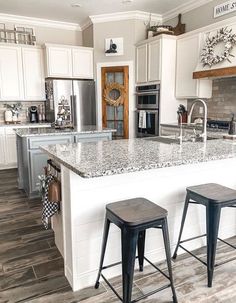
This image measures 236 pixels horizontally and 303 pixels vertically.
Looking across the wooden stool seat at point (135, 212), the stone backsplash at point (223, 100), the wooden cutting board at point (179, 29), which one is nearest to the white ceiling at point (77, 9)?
the wooden cutting board at point (179, 29)

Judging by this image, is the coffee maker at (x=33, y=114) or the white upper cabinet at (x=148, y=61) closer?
the white upper cabinet at (x=148, y=61)

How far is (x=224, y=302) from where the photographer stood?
177 cm

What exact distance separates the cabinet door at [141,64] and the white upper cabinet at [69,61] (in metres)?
1.05

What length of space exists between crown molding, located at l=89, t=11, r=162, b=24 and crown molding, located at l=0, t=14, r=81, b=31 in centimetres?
78

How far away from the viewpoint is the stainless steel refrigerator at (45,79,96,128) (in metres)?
5.30

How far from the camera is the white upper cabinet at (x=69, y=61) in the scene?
5.41 meters

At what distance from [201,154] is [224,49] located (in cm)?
→ 254

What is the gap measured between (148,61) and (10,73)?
9.04 ft

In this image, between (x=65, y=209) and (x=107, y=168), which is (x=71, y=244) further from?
(x=107, y=168)

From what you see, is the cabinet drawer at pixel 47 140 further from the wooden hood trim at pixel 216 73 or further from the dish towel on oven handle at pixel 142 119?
the wooden hood trim at pixel 216 73

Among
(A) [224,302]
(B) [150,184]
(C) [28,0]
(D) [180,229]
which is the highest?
(C) [28,0]

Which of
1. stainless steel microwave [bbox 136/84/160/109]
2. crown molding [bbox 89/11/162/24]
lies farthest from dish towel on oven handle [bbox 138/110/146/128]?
crown molding [bbox 89/11/162/24]

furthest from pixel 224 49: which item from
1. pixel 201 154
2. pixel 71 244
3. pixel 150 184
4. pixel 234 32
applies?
pixel 71 244

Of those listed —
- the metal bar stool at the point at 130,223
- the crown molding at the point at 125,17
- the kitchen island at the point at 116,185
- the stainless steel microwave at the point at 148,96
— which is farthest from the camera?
the crown molding at the point at 125,17
